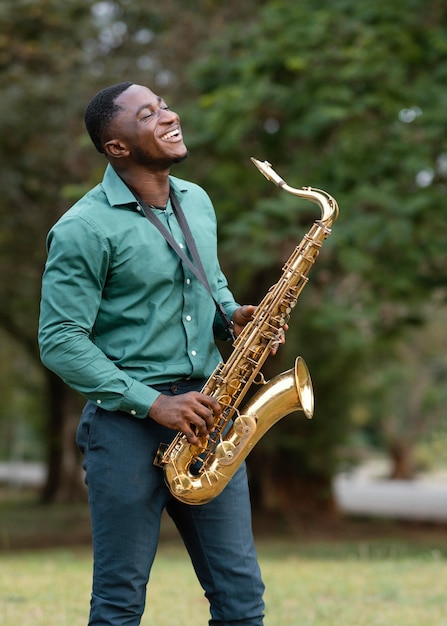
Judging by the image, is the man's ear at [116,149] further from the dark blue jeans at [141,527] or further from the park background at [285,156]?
the park background at [285,156]

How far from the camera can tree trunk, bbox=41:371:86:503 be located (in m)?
22.2

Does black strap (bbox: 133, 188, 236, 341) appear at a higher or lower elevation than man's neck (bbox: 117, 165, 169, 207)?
lower

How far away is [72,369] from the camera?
319 centimetres

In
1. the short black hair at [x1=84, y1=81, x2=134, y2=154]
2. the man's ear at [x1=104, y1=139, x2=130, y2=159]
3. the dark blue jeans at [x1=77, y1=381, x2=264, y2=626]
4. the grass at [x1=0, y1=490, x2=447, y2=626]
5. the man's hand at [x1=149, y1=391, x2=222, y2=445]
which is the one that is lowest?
the grass at [x1=0, y1=490, x2=447, y2=626]

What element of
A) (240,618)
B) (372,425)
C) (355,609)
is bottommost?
(372,425)

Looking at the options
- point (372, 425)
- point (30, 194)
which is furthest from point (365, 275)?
point (372, 425)

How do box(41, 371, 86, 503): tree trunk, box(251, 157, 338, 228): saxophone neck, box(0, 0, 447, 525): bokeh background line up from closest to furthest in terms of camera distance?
box(251, 157, 338, 228): saxophone neck
box(0, 0, 447, 525): bokeh background
box(41, 371, 86, 503): tree trunk

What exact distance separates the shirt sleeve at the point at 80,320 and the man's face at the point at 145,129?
0.36 meters

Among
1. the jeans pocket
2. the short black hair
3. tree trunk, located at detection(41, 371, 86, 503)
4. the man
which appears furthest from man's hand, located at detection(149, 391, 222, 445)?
tree trunk, located at detection(41, 371, 86, 503)

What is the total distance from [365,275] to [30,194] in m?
7.40

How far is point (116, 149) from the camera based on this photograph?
135 inches

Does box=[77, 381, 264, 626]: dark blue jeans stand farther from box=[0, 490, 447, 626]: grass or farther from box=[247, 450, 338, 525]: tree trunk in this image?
box=[247, 450, 338, 525]: tree trunk

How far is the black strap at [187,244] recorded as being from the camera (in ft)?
11.2

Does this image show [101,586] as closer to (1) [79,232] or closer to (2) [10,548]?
(1) [79,232]
